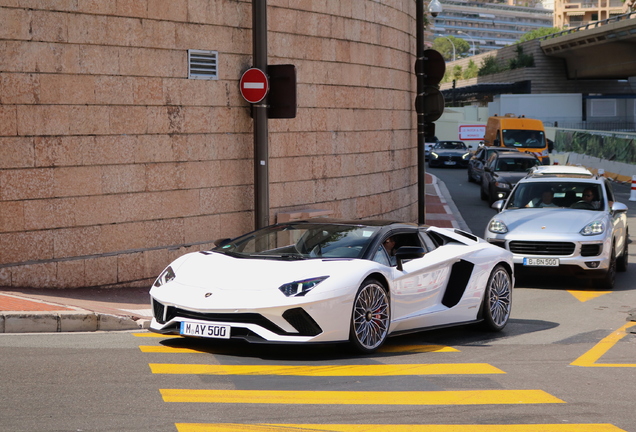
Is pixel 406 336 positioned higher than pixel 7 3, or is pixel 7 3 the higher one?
pixel 7 3

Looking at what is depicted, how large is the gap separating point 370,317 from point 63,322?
2.97 m

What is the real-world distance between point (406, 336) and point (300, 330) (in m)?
2.27

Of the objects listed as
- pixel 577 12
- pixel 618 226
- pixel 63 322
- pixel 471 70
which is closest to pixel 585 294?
pixel 618 226

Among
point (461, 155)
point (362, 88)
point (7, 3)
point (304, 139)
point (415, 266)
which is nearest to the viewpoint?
point (415, 266)

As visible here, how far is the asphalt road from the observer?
5594 mm

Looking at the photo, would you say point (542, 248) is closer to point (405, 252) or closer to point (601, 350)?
point (601, 350)

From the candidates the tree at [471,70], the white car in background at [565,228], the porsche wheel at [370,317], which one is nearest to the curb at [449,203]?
the white car in background at [565,228]

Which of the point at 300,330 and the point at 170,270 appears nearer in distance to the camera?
the point at 300,330

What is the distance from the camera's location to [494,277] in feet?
32.5

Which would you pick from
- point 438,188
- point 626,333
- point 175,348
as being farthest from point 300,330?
point 438,188

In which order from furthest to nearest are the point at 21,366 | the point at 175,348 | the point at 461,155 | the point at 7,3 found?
the point at 461,155, the point at 7,3, the point at 175,348, the point at 21,366

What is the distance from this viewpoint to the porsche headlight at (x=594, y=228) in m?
13.3

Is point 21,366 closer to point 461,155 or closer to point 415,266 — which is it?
point 415,266

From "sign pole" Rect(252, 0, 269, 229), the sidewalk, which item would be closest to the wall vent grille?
"sign pole" Rect(252, 0, 269, 229)
